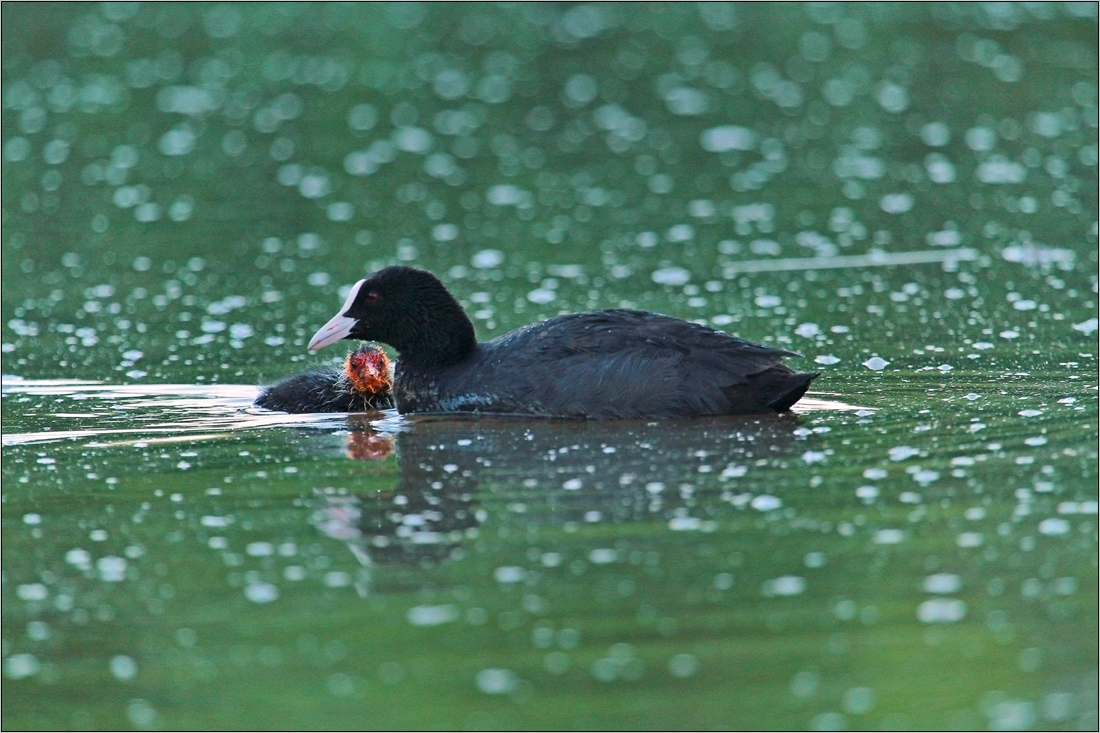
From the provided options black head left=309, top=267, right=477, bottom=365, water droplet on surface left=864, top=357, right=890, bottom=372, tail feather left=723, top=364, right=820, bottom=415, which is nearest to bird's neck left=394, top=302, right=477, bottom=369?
black head left=309, top=267, right=477, bottom=365

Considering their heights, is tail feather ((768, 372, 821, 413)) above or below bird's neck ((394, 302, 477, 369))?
below

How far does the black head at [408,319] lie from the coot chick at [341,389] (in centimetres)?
31

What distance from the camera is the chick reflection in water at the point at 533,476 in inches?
359

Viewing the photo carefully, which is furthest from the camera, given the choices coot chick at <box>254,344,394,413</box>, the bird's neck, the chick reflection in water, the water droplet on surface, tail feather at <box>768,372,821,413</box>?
the water droplet on surface

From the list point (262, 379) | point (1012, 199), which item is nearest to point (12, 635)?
point (262, 379)

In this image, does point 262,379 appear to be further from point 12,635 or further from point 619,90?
point 619,90

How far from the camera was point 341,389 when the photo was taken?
13.0 meters

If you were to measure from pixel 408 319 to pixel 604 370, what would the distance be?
171 cm

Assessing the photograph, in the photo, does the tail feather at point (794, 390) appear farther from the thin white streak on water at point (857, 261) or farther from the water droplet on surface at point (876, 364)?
the thin white streak on water at point (857, 261)

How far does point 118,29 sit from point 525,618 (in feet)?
107

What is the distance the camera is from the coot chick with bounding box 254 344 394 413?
504 inches

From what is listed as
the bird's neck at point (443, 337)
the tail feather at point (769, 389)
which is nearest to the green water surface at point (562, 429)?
the tail feather at point (769, 389)

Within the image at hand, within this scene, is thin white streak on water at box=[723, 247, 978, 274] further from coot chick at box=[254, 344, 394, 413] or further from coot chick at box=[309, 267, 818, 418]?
coot chick at box=[309, 267, 818, 418]

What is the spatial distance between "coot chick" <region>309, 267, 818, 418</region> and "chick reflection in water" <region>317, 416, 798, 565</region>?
147 mm
